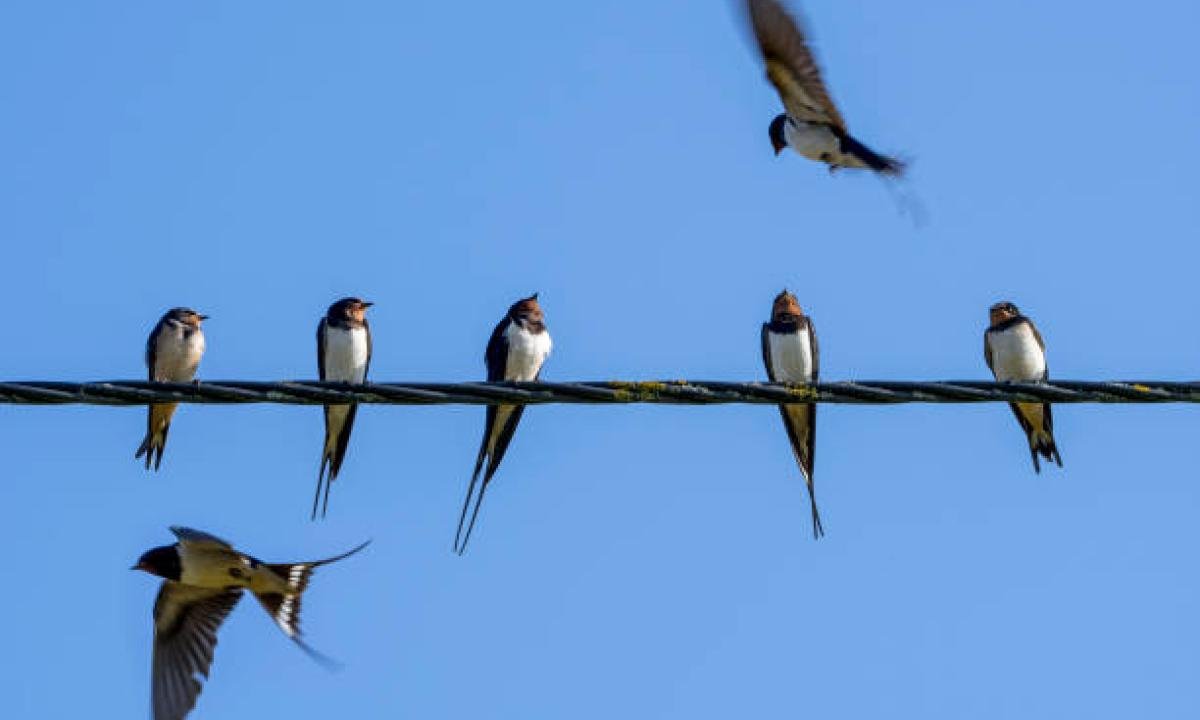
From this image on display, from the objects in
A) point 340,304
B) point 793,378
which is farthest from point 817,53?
point 340,304

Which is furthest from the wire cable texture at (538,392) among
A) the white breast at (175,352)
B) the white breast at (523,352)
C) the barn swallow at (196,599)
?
the white breast at (175,352)

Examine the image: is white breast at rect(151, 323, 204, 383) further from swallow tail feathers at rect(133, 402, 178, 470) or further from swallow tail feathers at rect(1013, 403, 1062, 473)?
swallow tail feathers at rect(1013, 403, 1062, 473)

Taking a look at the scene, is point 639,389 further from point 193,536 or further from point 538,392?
point 193,536

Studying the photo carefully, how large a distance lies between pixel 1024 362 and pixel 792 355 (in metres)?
0.90

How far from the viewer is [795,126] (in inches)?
283

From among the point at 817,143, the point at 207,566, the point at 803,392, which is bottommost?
the point at 207,566

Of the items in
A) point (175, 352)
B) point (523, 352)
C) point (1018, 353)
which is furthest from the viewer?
point (175, 352)

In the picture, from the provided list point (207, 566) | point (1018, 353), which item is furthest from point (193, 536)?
point (1018, 353)

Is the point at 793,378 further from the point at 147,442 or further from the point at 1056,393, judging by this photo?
the point at 1056,393

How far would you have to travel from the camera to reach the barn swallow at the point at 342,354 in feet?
25.6

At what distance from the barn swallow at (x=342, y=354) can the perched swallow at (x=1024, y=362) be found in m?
2.29

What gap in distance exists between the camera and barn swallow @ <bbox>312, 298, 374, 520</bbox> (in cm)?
780

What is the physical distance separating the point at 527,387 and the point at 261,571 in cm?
227

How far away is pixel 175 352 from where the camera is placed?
27.2 ft
